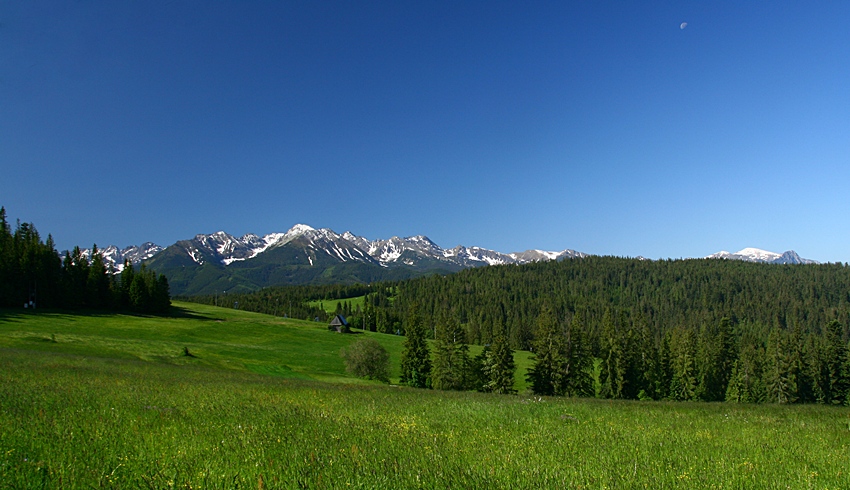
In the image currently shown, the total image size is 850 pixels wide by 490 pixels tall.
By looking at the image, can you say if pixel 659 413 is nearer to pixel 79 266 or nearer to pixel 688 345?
pixel 688 345

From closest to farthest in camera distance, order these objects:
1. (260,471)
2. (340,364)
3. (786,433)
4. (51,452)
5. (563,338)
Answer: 1. (260,471)
2. (51,452)
3. (786,433)
4. (563,338)
5. (340,364)

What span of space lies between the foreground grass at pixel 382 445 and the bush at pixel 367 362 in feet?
172

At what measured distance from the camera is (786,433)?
12.8m

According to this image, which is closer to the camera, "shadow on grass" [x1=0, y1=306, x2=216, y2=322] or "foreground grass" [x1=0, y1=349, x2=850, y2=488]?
"foreground grass" [x1=0, y1=349, x2=850, y2=488]

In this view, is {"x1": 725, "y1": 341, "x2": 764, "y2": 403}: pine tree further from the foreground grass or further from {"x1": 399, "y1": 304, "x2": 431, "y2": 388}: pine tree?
the foreground grass

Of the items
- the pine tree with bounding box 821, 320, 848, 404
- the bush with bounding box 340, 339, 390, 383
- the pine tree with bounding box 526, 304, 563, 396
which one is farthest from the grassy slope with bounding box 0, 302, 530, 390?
the pine tree with bounding box 821, 320, 848, 404

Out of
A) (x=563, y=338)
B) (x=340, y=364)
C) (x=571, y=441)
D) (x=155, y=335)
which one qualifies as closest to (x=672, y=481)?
(x=571, y=441)

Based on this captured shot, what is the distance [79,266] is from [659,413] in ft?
397

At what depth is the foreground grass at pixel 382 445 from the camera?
6945mm

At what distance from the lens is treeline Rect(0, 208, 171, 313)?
8919 cm

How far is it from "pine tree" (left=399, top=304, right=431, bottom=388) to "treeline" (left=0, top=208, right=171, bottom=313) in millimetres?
77134

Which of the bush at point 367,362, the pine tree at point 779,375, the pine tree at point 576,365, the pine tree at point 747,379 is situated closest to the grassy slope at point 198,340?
the bush at point 367,362

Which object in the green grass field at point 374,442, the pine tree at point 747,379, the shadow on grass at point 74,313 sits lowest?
the pine tree at point 747,379

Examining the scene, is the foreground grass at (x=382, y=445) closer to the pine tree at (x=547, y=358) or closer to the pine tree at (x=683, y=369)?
Result: the pine tree at (x=547, y=358)
